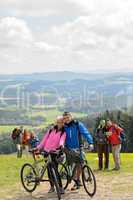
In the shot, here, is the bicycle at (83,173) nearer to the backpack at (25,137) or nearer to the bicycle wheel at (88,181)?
the bicycle wheel at (88,181)

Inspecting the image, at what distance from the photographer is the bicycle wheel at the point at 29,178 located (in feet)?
46.8

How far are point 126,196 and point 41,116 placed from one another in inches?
7047

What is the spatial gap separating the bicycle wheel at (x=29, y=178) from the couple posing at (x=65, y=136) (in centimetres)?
58

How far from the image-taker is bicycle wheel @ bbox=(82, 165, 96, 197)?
13398 millimetres

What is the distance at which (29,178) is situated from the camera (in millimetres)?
14383

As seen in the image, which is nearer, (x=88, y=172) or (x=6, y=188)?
(x=88, y=172)

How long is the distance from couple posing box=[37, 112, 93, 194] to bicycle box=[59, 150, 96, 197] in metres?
0.20

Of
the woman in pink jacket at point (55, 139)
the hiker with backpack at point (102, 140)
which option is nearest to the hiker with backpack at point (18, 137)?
the hiker with backpack at point (102, 140)

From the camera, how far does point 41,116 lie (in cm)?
19225

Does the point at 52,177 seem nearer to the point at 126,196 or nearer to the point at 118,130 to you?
the point at 126,196

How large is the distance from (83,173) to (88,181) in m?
0.28

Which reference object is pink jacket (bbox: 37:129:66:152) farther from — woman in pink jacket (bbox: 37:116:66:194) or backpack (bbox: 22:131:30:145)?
backpack (bbox: 22:131:30:145)

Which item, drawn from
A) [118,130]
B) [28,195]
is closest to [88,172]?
[28,195]

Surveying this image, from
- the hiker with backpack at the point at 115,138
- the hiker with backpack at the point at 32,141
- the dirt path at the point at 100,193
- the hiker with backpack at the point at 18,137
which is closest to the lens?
the dirt path at the point at 100,193
